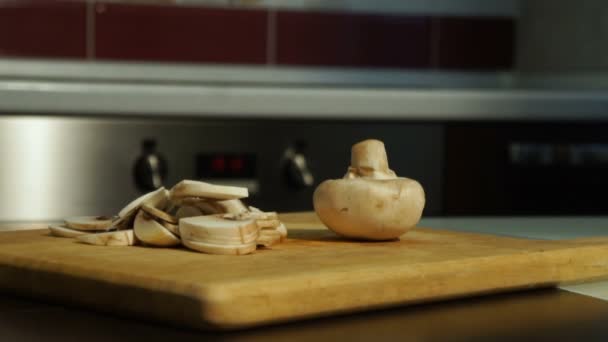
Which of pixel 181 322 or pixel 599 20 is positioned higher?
pixel 599 20

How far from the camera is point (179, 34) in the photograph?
286 cm

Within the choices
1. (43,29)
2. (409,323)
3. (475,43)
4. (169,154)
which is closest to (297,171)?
(169,154)

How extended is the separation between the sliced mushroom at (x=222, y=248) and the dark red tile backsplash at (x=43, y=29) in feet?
6.74

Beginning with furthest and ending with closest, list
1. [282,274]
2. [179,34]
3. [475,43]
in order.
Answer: [475,43] → [179,34] → [282,274]

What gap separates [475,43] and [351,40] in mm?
363

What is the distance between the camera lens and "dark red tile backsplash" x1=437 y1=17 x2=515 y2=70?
309 centimetres

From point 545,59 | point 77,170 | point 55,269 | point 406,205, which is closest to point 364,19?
point 545,59

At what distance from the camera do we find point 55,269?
0.72 meters

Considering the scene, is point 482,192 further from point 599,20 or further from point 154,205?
point 154,205

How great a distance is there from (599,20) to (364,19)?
2.03ft

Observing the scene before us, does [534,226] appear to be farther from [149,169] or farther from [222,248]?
[149,169]

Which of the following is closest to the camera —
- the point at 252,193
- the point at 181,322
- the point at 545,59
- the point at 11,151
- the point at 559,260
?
the point at 181,322

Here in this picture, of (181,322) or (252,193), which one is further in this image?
(252,193)

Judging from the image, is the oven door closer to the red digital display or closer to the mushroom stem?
the red digital display
